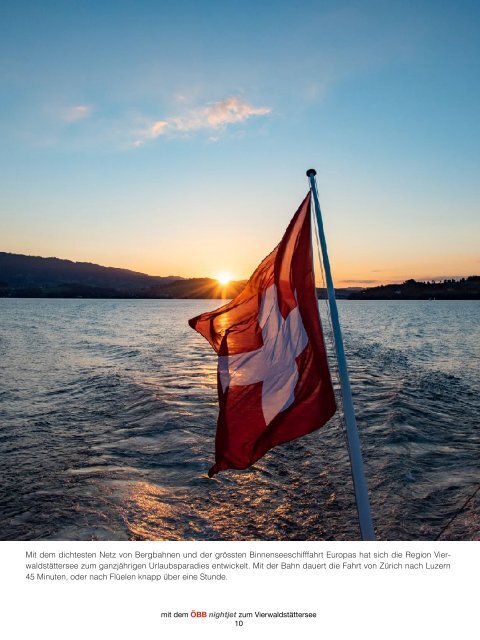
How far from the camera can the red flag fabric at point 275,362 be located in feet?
15.3

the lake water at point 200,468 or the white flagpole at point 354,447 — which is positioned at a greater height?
the white flagpole at point 354,447

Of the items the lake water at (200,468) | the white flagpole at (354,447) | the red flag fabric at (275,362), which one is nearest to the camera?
the white flagpole at (354,447)

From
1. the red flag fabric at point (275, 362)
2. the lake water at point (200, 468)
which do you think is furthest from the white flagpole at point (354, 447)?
the lake water at point (200, 468)

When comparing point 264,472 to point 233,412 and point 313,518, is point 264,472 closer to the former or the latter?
point 313,518

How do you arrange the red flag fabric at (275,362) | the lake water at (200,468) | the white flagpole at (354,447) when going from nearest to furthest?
1. the white flagpole at (354,447)
2. the red flag fabric at (275,362)
3. the lake water at (200,468)

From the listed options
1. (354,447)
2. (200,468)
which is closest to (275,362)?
(354,447)

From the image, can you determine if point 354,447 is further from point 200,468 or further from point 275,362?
point 200,468

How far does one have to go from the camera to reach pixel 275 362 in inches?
204

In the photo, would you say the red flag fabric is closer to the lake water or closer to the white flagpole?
the white flagpole

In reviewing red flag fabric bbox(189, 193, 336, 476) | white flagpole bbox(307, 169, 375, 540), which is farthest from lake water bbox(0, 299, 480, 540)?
white flagpole bbox(307, 169, 375, 540)

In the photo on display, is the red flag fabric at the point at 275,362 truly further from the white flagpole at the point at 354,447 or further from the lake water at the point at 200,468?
the lake water at the point at 200,468

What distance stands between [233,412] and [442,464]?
850 cm

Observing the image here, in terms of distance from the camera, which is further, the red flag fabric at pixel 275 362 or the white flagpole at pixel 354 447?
the red flag fabric at pixel 275 362

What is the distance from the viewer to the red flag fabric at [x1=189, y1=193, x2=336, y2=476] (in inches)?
183
